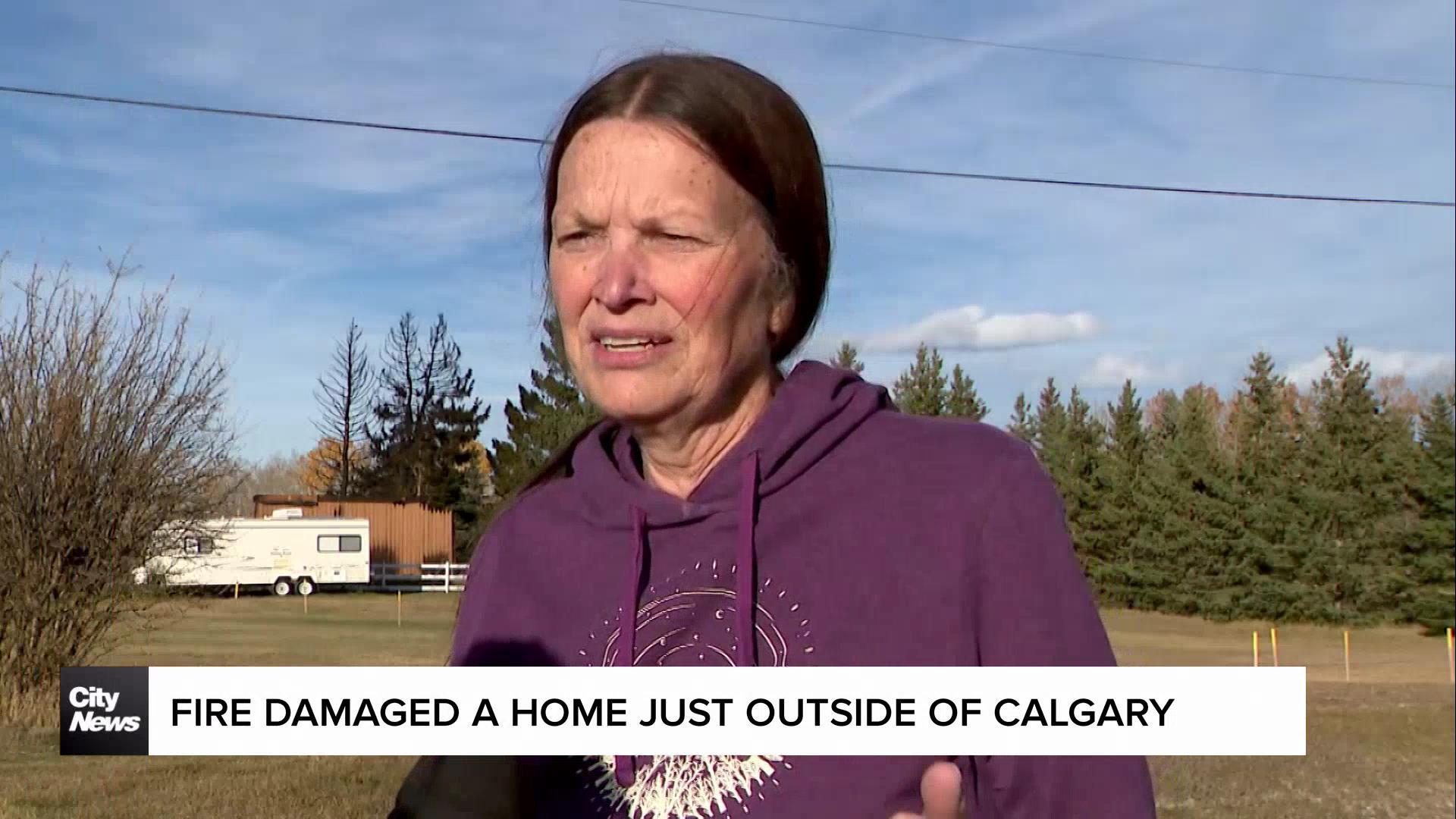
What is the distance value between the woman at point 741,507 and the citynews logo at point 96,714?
1.27 meters

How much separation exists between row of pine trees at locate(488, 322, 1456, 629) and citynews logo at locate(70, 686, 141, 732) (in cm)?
2385

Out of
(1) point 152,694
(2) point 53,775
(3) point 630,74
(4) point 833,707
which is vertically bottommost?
(2) point 53,775

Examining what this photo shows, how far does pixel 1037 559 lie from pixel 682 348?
46 centimetres

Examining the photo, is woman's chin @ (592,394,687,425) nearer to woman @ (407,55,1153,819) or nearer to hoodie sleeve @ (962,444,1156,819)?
woman @ (407,55,1153,819)

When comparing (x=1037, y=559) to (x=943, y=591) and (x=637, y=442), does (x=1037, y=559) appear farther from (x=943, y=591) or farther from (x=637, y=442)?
(x=637, y=442)

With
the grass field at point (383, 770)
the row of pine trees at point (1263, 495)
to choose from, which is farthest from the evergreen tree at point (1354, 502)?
the grass field at point (383, 770)

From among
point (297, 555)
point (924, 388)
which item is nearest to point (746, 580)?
point (924, 388)

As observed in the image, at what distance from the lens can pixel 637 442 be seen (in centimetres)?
172

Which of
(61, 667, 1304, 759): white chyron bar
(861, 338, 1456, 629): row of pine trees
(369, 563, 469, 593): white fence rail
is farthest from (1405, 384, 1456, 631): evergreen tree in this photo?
(61, 667, 1304, 759): white chyron bar

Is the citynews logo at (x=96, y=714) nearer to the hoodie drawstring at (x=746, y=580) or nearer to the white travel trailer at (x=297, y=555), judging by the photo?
the hoodie drawstring at (x=746, y=580)

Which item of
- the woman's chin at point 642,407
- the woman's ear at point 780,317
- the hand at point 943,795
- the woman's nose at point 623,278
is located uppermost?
the woman's nose at point 623,278

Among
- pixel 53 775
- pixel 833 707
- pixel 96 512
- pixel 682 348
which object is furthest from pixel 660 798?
pixel 96 512

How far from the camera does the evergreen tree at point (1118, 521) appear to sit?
3183 centimetres

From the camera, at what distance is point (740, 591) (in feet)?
4.74
